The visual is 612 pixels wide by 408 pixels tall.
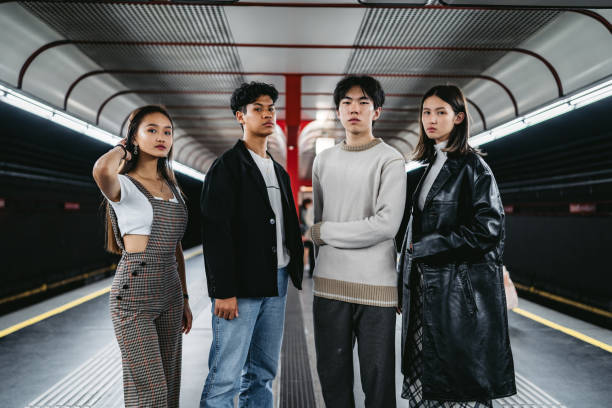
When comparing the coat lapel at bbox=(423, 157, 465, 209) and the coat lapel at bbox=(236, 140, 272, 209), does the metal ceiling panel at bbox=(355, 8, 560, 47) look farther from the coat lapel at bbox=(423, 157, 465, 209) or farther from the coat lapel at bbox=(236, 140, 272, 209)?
the coat lapel at bbox=(236, 140, 272, 209)

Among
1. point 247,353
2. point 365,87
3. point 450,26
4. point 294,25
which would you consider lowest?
point 247,353

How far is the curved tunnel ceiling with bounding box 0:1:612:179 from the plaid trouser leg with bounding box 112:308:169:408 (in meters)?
3.37

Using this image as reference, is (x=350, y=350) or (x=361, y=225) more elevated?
(x=361, y=225)

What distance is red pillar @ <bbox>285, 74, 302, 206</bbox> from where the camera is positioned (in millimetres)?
7461

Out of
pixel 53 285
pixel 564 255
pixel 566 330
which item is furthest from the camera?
pixel 53 285

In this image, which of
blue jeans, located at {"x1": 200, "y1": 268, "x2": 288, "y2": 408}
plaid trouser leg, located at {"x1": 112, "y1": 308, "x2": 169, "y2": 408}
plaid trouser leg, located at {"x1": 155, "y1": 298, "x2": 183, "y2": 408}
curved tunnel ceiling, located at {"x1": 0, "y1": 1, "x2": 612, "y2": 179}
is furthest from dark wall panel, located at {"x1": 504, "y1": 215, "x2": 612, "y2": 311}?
plaid trouser leg, located at {"x1": 112, "y1": 308, "x2": 169, "y2": 408}

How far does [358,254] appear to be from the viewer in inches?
68.6

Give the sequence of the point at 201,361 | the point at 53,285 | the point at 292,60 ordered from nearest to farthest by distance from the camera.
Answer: the point at 201,361 < the point at 53,285 < the point at 292,60

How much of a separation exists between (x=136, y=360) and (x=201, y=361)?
194 cm

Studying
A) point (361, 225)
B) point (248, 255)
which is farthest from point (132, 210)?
point (361, 225)

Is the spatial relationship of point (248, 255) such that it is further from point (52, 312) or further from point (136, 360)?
point (52, 312)

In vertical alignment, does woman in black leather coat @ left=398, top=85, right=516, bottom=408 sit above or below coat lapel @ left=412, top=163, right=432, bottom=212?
below

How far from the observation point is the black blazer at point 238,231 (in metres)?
1.74

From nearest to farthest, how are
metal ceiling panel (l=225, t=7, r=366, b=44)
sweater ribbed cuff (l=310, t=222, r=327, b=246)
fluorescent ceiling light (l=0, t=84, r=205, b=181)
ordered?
sweater ribbed cuff (l=310, t=222, r=327, b=246)
fluorescent ceiling light (l=0, t=84, r=205, b=181)
metal ceiling panel (l=225, t=7, r=366, b=44)
